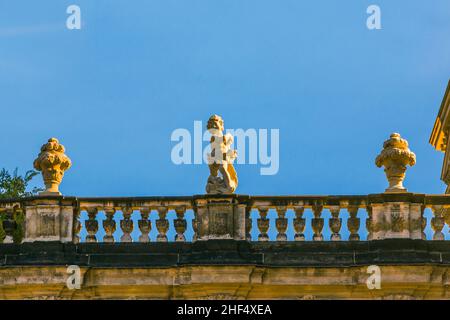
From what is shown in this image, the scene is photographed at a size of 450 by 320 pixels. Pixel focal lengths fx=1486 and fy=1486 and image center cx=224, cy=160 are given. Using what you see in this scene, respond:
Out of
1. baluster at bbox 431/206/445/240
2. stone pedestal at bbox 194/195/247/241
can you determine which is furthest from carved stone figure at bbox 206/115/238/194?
baluster at bbox 431/206/445/240

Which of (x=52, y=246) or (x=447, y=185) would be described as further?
(x=447, y=185)

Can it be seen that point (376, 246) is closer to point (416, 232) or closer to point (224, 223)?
point (416, 232)

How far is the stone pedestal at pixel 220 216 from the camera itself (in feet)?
79.2

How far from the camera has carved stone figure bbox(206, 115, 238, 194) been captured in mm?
24391

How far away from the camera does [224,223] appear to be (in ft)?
79.3

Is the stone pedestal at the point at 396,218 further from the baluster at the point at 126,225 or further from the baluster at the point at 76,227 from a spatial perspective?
the baluster at the point at 76,227

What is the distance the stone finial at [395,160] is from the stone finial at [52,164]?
17.0ft

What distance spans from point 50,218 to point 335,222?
4.67 m

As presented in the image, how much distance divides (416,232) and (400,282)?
38.2 inches

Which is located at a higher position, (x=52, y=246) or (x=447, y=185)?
(x=447, y=185)
